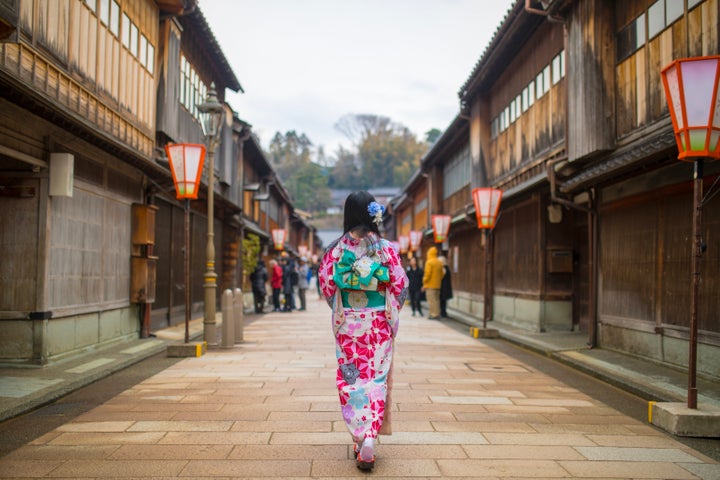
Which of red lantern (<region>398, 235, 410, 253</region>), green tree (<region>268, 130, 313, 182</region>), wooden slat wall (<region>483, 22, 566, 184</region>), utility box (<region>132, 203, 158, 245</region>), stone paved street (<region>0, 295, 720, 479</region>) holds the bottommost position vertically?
stone paved street (<region>0, 295, 720, 479</region>)

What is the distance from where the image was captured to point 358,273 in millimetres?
5156

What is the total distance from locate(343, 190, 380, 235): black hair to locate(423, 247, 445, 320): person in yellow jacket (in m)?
15.2

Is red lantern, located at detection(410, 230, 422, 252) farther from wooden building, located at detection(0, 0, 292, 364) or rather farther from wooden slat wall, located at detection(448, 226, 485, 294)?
wooden building, located at detection(0, 0, 292, 364)

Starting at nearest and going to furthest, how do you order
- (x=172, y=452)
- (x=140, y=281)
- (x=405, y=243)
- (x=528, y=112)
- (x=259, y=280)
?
1. (x=172, y=452)
2. (x=140, y=281)
3. (x=528, y=112)
4. (x=259, y=280)
5. (x=405, y=243)

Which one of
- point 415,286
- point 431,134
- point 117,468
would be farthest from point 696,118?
point 431,134

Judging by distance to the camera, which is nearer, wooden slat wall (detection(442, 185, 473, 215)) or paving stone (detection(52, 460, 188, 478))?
paving stone (detection(52, 460, 188, 478))

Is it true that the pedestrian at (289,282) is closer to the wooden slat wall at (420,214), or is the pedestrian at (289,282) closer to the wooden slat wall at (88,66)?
the wooden slat wall at (420,214)

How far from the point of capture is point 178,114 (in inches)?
641

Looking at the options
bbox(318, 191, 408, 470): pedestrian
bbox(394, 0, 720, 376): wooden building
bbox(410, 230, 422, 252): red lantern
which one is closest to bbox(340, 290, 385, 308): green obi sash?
bbox(318, 191, 408, 470): pedestrian

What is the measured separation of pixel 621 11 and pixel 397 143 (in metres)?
78.9

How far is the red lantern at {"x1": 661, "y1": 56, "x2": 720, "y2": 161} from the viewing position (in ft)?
20.0

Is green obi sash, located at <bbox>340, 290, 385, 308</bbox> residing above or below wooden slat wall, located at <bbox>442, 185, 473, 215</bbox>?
below

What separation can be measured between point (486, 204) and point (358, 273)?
10427mm

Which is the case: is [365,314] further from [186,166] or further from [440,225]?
[440,225]
